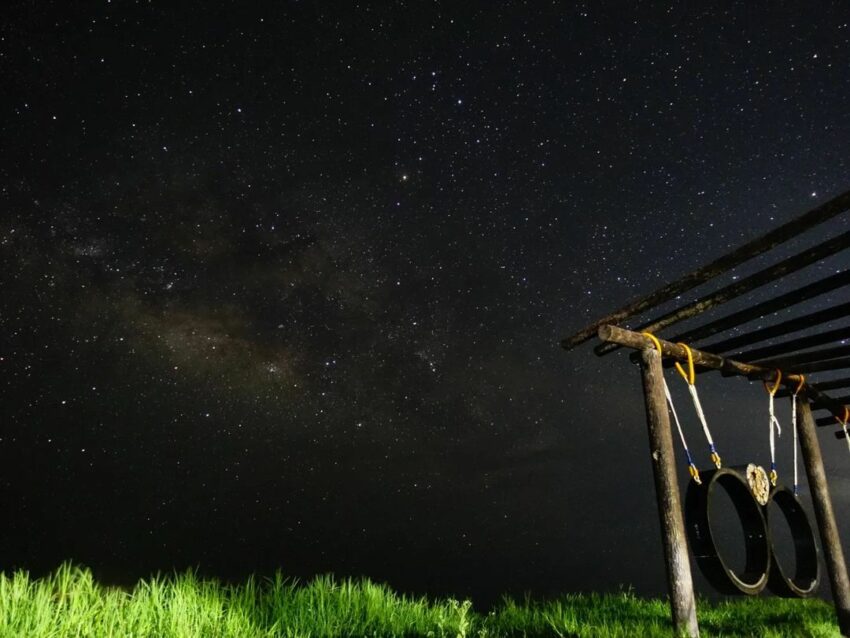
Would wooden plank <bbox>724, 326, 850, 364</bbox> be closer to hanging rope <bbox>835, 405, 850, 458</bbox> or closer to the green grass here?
hanging rope <bbox>835, 405, 850, 458</bbox>

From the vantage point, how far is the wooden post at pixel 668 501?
13.6 feet

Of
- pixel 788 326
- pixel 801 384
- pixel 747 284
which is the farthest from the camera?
pixel 801 384

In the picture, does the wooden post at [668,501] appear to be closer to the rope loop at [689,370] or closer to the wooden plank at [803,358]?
the rope loop at [689,370]

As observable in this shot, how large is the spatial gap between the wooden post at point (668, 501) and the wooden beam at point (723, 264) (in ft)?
1.66

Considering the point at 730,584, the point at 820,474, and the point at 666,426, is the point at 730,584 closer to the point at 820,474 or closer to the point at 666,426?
the point at 666,426

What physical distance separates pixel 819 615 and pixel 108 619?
7.40 metres

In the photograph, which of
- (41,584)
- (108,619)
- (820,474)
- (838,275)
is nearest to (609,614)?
(820,474)

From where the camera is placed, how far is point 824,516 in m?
6.09

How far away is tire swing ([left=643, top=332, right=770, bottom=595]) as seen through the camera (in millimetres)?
4250

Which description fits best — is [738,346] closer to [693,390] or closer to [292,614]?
[693,390]

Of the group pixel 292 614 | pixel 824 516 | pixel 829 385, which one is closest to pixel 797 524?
pixel 824 516

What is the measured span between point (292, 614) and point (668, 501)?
3175 mm

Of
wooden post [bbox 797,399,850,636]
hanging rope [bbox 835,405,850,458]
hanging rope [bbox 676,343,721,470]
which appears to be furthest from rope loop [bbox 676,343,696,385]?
hanging rope [bbox 835,405,850,458]

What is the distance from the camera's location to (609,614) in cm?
627
